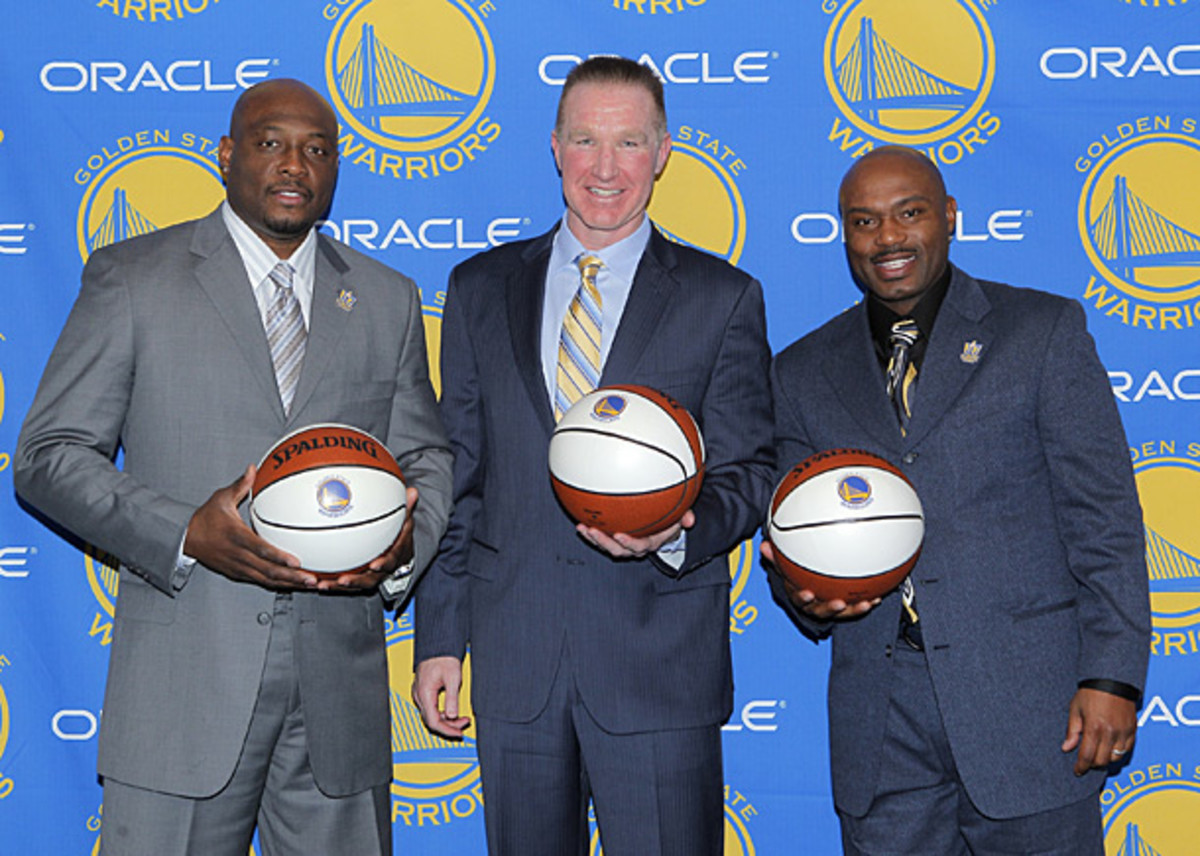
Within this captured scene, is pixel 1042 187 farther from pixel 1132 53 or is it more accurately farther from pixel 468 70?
pixel 468 70

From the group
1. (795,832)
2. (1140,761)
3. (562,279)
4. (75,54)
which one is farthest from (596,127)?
(1140,761)

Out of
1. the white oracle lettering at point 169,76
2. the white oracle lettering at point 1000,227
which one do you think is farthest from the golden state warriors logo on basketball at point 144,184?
the white oracle lettering at point 1000,227

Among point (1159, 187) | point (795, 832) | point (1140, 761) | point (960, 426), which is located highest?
point (1159, 187)

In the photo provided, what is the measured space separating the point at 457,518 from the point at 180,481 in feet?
2.00

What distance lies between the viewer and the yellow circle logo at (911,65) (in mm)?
3236

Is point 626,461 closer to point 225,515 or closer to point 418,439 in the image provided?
point 418,439

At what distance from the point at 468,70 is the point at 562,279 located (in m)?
0.88

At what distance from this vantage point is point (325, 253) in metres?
2.72

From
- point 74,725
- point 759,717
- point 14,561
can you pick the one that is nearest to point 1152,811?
point 759,717

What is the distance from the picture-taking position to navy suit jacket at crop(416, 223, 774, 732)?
100 inches

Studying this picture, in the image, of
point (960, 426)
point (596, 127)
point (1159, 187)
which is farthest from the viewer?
point (1159, 187)

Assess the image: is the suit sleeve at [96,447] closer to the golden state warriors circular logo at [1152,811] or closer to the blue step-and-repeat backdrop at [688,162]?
the blue step-and-repeat backdrop at [688,162]

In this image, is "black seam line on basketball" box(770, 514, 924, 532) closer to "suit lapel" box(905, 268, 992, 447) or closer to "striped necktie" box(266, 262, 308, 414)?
"suit lapel" box(905, 268, 992, 447)

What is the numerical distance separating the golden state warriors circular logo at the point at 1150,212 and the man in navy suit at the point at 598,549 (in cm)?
119
